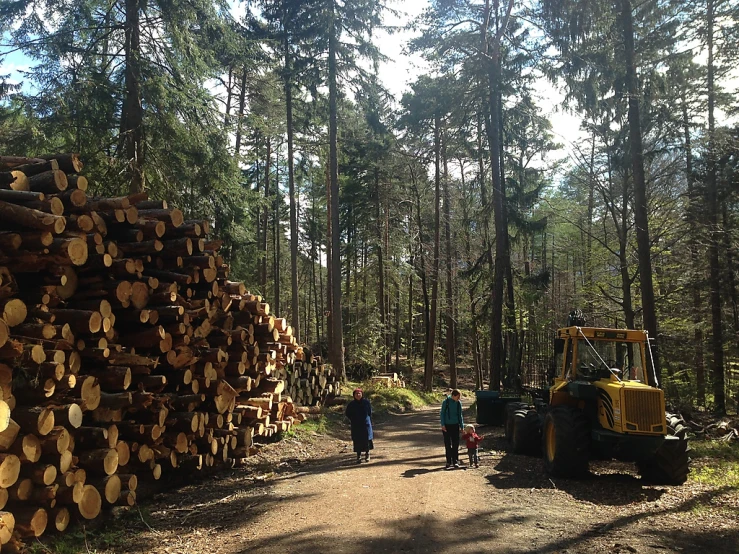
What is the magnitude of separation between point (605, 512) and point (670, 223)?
16037 mm

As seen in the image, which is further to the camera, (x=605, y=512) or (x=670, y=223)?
(x=670, y=223)

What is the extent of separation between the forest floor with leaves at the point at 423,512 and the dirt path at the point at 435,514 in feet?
0.06

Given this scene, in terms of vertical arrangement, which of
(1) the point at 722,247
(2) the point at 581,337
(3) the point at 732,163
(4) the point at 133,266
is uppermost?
(3) the point at 732,163

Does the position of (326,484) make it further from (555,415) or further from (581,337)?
(581,337)

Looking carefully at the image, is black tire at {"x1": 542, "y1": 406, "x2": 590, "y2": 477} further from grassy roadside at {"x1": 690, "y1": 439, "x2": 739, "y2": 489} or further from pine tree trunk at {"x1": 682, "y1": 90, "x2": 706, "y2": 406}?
pine tree trunk at {"x1": 682, "y1": 90, "x2": 706, "y2": 406}

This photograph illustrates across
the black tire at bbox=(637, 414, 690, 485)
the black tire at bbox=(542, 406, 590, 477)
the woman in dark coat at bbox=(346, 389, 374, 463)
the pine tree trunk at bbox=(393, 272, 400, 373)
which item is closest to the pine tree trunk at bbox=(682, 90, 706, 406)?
the black tire at bbox=(637, 414, 690, 485)

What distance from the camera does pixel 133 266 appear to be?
7.39m

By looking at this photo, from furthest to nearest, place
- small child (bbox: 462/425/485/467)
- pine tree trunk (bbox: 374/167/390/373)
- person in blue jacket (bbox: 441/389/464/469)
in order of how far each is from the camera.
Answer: pine tree trunk (bbox: 374/167/390/373) < small child (bbox: 462/425/485/467) < person in blue jacket (bbox: 441/389/464/469)

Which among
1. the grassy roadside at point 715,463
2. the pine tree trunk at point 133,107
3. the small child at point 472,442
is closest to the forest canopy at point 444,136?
the pine tree trunk at point 133,107

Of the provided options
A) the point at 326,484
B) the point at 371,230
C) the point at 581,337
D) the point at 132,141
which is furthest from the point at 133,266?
the point at 371,230

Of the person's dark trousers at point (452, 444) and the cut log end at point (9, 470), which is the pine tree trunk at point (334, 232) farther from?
the cut log end at point (9, 470)

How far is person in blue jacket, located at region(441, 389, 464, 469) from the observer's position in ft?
33.3

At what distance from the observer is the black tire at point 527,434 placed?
11.2 meters

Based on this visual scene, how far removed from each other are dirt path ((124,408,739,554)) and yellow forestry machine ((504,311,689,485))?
403 mm
